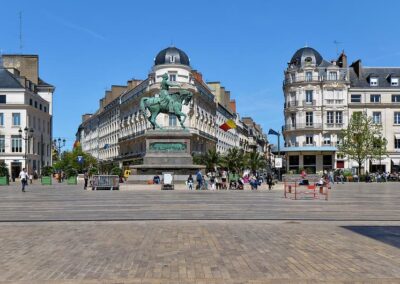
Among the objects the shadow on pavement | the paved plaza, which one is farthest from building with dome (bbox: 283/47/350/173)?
the shadow on pavement

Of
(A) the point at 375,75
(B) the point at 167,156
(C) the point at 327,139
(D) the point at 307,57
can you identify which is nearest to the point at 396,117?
(A) the point at 375,75

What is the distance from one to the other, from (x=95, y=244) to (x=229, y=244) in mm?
2587

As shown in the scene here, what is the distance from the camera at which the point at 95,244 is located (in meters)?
10.6

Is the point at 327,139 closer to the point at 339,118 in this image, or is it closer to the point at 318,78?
the point at 339,118

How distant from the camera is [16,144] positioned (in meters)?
77.9

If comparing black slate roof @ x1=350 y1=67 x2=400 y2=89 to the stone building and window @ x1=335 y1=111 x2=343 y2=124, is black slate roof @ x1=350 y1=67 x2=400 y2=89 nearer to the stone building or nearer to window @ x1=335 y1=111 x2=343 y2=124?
the stone building

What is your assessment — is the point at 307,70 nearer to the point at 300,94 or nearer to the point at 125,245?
the point at 300,94

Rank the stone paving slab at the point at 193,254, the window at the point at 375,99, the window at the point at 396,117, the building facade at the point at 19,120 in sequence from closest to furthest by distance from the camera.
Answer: the stone paving slab at the point at 193,254 < the window at the point at 396,117 < the window at the point at 375,99 < the building facade at the point at 19,120

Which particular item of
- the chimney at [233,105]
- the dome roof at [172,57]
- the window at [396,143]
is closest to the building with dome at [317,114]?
the window at [396,143]

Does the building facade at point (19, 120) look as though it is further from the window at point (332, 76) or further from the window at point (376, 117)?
the window at point (376, 117)

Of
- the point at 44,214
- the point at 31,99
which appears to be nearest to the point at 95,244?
the point at 44,214

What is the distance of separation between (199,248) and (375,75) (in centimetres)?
7313

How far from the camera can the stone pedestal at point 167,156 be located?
139ft

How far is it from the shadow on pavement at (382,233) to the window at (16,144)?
231ft
